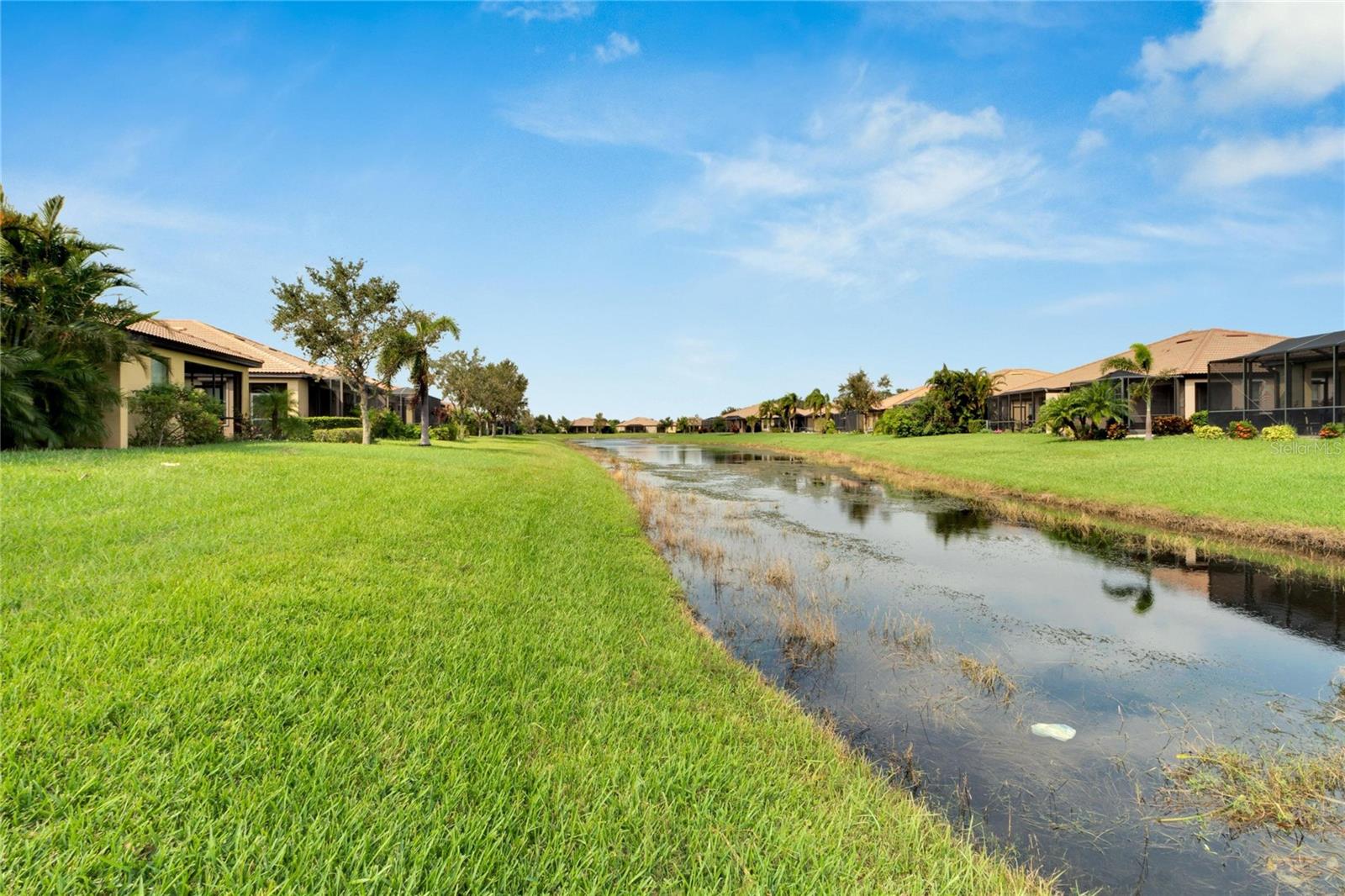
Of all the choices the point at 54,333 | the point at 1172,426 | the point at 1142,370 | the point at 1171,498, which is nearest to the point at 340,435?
the point at 54,333

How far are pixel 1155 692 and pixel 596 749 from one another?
558 cm

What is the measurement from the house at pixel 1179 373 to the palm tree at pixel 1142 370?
58cm

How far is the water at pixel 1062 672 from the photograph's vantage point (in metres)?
3.69

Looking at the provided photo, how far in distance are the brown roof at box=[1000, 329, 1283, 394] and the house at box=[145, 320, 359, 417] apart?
45.3m

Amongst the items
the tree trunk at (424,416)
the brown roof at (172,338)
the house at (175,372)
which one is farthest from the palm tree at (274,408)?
the tree trunk at (424,416)

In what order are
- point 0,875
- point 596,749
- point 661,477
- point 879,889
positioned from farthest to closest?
point 661,477 → point 596,749 → point 879,889 → point 0,875

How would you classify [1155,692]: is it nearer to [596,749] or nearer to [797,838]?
[797,838]

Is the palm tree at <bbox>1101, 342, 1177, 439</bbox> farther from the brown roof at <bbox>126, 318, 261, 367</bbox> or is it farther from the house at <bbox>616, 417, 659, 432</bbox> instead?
the house at <bbox>616, 417, 659, 432</bbox>

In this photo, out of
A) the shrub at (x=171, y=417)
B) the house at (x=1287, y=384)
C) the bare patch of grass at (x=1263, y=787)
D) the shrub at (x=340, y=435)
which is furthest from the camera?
the shrub at (x=340, y=435)

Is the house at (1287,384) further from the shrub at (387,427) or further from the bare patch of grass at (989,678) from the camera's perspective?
the shrub at (387,427)

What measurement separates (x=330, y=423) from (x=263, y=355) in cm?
822

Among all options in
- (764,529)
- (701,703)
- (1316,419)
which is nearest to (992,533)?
(764,529)

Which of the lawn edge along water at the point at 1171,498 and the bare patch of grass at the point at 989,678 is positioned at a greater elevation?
the lawn edge along water at the point at 1171,498

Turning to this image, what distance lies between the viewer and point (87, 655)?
3.75m
